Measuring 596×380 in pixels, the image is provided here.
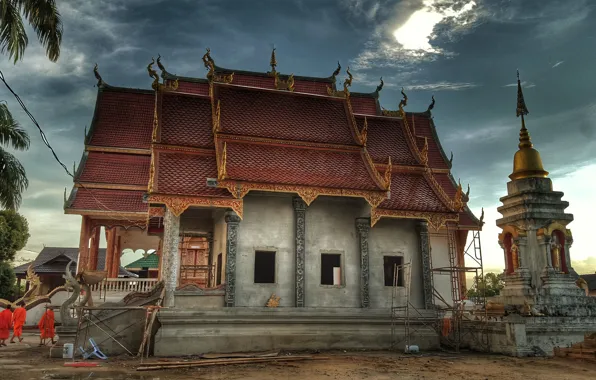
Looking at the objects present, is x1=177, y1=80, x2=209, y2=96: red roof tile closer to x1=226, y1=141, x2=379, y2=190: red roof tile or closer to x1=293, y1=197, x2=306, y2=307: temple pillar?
x1=226, y1=141, x2=379, y2=190: red roof tile

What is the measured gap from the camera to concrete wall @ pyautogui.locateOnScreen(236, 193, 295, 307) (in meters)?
14.2

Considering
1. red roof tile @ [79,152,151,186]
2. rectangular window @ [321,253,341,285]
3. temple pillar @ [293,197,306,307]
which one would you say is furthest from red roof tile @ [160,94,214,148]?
red roof tile @ [79,152,151,186]

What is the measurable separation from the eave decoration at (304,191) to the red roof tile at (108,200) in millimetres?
8354

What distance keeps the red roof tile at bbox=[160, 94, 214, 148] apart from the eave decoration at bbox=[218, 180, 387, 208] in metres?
2.37

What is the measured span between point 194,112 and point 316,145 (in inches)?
168

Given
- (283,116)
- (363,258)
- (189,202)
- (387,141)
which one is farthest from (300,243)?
(387,141)

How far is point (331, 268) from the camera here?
15.4 metres

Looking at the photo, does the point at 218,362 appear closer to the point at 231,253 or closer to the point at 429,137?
the point at 231,253

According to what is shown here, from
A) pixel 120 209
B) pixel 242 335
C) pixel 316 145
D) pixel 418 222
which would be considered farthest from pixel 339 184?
pixel 120 209

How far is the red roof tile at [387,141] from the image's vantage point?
1797 centimetres

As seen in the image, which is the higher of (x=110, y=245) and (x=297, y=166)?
(x=297, y=166)

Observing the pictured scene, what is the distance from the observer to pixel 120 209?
20.6 meters

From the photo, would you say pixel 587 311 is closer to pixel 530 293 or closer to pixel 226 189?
pixel 530 293

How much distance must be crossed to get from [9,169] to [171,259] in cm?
582
